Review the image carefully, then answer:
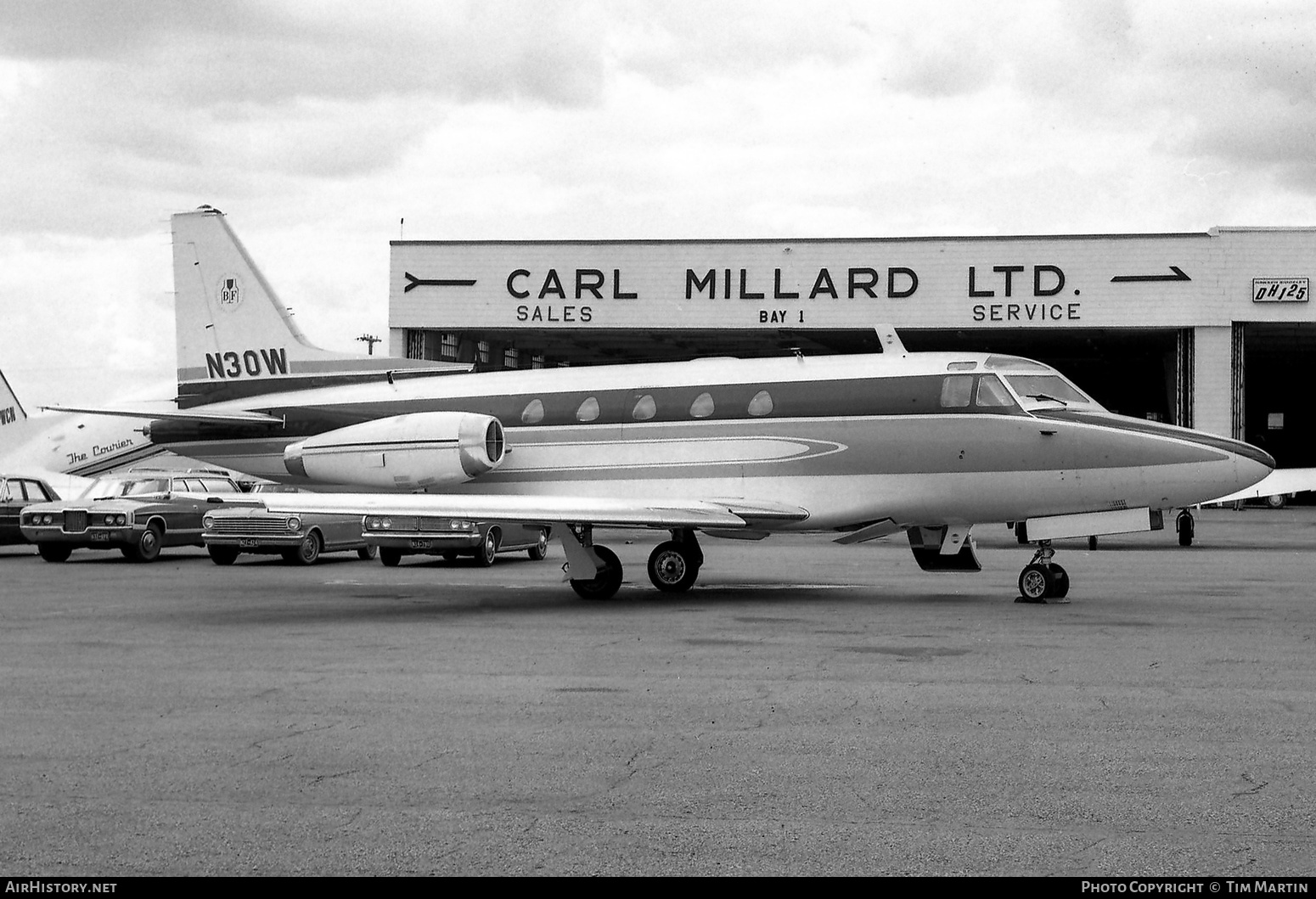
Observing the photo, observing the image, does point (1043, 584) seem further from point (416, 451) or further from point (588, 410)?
point (416, 451)

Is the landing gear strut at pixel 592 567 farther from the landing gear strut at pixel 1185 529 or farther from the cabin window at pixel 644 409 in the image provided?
the landing gear strut at pixel 1185 529

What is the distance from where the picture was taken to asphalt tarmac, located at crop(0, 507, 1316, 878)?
17.9 ft

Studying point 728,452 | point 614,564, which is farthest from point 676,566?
point 728,452

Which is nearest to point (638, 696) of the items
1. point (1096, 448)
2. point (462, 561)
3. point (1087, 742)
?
point (1087, 742)

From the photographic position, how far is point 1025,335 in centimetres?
5603

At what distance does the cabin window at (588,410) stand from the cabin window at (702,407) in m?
1.41

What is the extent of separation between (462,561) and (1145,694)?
57.3ft

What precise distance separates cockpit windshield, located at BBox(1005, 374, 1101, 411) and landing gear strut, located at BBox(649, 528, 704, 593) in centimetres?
449

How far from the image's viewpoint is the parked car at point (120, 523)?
81.8 feet

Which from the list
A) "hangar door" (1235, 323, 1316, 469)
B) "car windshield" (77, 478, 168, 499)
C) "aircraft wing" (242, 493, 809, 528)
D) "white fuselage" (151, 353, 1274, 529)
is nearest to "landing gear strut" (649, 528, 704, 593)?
"white fuselage" (151, 353, 1274, 529)

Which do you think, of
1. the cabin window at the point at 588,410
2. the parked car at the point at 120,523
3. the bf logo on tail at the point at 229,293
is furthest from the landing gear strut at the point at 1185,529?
the bf logo on tail at the point at 229,293

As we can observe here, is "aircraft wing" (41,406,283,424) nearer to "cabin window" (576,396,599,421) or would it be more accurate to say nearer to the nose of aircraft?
the nose of aircraft

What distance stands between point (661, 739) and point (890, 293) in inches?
1817

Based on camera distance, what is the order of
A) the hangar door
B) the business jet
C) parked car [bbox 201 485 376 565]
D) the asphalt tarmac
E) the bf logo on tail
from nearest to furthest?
the asphalt tarmac < the business jet < the bf logo on tail < parked car [bbox 201 485 376 565] < the hangar door
